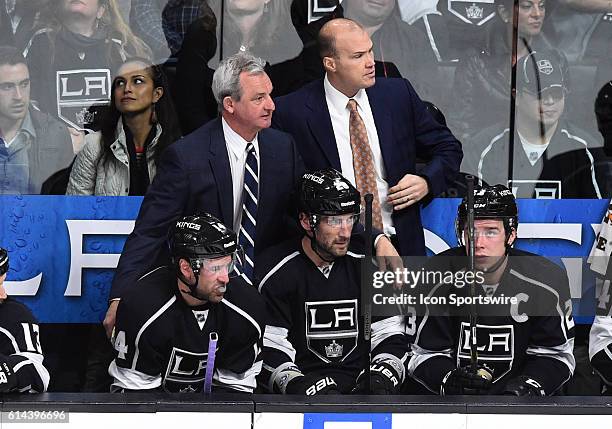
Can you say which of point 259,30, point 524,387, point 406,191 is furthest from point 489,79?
point 524,387

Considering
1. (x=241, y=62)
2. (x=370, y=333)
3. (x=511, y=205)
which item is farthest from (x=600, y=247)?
(x=241, y=62)

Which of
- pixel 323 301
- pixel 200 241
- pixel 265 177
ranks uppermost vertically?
pixel 265 177

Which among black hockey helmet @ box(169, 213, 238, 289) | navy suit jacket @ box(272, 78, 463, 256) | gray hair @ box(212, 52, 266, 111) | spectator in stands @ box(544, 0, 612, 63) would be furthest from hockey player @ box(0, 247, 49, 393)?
spectator in stands @ box(544, 0, 612, 63)

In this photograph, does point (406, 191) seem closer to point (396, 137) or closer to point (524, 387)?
point (396, 137)

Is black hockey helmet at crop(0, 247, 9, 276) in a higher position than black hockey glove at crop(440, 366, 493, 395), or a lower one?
higher

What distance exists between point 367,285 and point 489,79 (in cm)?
102

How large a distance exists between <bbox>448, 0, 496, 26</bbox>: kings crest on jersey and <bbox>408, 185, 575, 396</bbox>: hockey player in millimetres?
741

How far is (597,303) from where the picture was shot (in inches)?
178

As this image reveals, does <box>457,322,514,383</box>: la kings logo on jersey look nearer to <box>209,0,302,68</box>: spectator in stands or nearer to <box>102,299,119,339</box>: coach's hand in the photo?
<box>102,299,119,339</box>: coach's hand

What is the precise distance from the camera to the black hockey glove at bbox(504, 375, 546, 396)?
3.86 metres

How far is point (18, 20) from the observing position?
451cm

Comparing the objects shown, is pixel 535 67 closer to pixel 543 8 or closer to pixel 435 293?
pixel 543 8

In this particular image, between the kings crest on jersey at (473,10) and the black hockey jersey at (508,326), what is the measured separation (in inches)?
35.5

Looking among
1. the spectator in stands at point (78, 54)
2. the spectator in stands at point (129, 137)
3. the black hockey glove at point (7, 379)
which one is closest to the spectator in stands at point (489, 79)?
the spectator in stands at point (129, 137)
